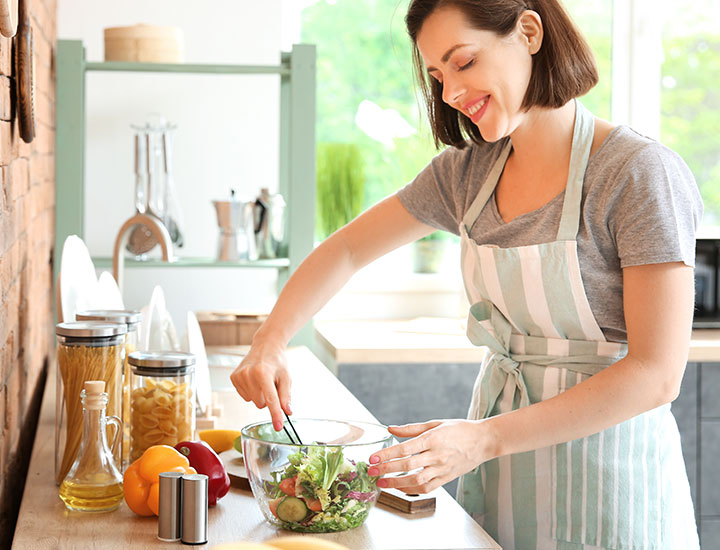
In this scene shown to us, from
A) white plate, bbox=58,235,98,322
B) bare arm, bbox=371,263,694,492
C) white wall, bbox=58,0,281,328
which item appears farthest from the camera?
white wall, bbox=58,0,281,328

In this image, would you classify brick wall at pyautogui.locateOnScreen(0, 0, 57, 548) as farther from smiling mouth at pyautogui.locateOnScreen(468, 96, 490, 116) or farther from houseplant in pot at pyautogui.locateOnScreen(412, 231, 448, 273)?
houseplant in pot at pyautogui.locateOnScreen(412, 231, 448, 273)

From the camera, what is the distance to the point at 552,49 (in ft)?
4.23

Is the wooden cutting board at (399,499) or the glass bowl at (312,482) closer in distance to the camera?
the glass bowl at (312,482)

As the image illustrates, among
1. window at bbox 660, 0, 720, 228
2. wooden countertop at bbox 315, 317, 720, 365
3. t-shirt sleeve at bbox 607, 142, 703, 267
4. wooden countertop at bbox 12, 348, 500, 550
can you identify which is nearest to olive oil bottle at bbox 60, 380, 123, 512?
wooden countertop at bbox 12, 348, 500, 550

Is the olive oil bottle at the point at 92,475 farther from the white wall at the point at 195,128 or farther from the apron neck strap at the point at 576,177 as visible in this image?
the white wall at the point at 195,128

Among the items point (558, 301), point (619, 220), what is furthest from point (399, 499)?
point (619, 220)

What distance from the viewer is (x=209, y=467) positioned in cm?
115

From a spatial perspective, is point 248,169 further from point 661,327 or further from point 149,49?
point 661,327

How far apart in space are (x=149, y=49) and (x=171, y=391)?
1.46 metres

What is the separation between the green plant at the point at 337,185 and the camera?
10.0 feet

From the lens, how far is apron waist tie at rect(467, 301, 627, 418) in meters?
1.29

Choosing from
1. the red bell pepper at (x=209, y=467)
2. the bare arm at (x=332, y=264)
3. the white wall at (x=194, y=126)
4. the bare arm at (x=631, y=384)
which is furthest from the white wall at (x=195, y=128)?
the bare arm at (x=631, y=384)

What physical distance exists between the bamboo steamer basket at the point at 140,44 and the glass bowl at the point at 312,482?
166 cm

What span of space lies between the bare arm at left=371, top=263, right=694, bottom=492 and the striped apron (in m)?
0.13
